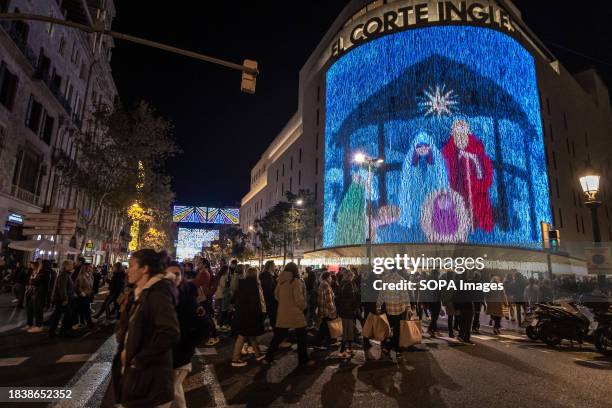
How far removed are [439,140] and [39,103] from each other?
29.6 metres

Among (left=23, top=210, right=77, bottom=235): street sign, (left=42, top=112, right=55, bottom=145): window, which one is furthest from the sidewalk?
(left=42, top=112, right=55, bottom=145): window

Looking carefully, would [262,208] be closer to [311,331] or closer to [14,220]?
[14,220]

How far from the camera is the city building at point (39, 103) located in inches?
774

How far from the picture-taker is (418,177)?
106ft

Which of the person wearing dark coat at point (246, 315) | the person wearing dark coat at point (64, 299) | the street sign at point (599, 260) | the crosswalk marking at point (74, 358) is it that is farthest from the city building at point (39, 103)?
the street sign at point (599, 260)

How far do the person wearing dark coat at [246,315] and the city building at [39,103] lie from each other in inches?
735

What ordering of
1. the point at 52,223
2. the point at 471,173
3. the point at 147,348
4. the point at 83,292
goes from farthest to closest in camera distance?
the point at 471,173, the point at 52,223, the point at 83,292, the point at 147,348

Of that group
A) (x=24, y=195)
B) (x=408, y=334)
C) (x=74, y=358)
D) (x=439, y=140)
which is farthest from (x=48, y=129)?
(x=439, y=140)

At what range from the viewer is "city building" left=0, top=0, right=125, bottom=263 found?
1967 centimetres

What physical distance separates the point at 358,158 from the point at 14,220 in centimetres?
1957

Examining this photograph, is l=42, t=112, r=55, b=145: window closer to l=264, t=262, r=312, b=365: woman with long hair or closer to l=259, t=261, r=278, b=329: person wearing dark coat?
l=259, t=261, r=278, b=329: person wearing dark coat

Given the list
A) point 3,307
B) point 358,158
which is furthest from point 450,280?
point 3,307

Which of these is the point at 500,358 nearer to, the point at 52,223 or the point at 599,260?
the point at 599,260

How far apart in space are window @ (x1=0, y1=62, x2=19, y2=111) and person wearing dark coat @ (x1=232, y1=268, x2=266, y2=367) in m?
19.9
